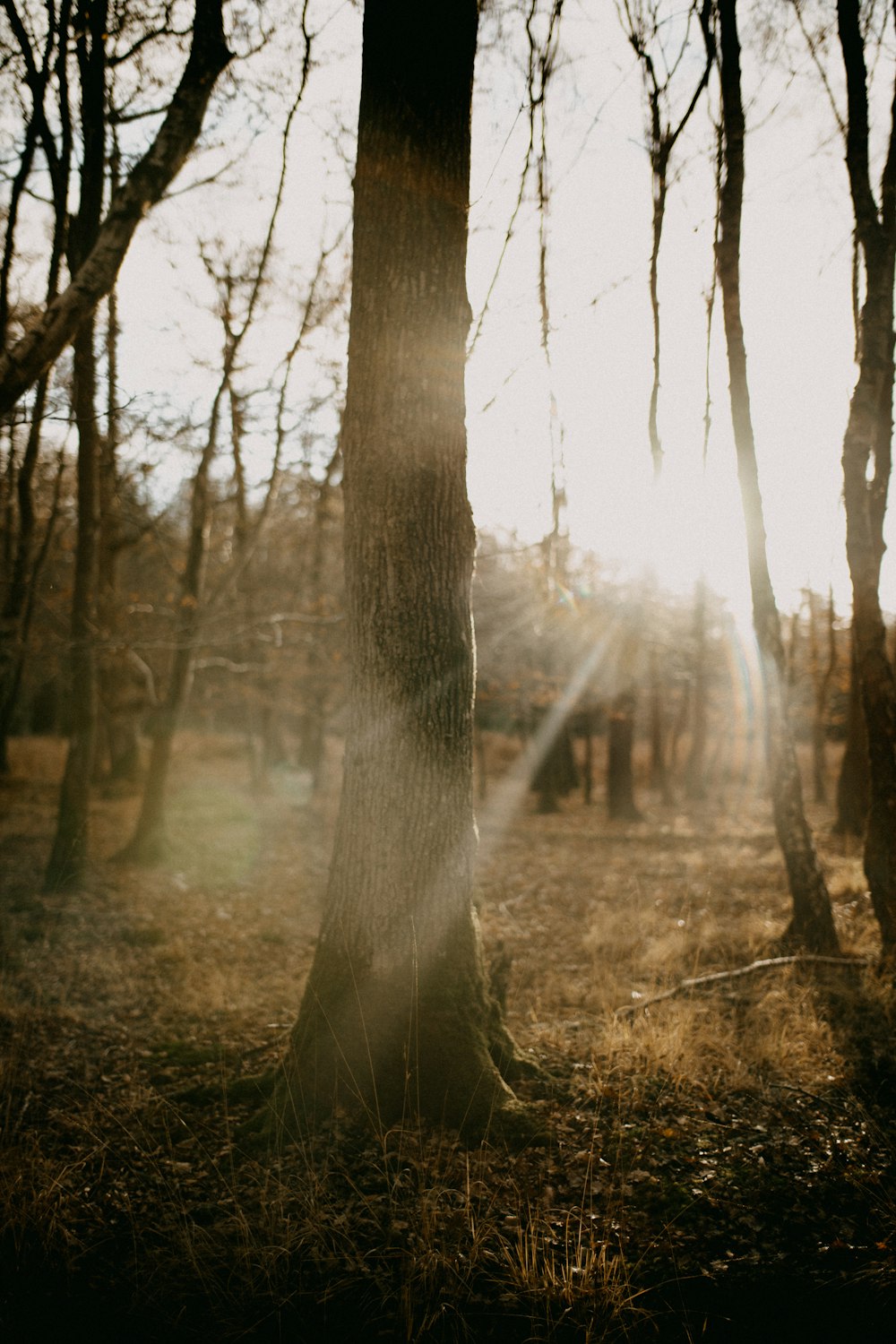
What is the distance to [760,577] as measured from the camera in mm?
6457

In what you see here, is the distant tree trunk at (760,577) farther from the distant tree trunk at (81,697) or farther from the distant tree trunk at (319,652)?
the distant tree trunk at (319,652)

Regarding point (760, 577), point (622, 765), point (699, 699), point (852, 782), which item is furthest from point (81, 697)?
point (699, 699)

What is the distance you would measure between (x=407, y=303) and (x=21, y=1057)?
16.2 ft

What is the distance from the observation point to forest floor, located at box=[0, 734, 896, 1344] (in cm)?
241

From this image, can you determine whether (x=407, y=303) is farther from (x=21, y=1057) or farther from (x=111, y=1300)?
(x=21, y=1057)

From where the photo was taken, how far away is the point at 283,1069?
3.65 meters

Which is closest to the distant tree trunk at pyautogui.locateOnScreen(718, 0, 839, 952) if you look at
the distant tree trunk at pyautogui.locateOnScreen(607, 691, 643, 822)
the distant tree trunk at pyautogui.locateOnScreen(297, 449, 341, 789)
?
the distant tree trunk at pyautogui.locateOnScreen(297, 449, 341, 789)

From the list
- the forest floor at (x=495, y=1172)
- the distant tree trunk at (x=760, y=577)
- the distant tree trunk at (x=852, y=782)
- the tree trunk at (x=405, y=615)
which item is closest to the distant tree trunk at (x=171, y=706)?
the forest floor at (x=495, y=1172)

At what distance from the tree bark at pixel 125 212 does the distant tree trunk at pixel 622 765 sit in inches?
539

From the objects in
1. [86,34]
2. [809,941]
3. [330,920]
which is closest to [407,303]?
[330,920]

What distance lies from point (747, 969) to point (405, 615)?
4.15 meters

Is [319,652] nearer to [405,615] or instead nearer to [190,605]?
[190,605]

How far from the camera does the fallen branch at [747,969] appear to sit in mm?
4980

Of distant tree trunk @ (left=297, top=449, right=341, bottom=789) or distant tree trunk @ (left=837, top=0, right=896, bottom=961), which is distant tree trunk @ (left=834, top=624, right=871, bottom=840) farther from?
distant tree trunk @ (left=297, top=449, right=341, bottom=789)
